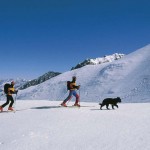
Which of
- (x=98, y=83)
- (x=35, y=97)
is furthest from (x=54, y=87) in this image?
(x=98, y=83)

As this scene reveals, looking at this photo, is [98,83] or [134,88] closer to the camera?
[134,88]

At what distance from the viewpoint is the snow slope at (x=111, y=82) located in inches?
1620

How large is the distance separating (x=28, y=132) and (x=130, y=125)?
141 inches

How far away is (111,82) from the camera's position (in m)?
48.2

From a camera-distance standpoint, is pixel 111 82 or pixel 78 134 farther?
pixel 111 82

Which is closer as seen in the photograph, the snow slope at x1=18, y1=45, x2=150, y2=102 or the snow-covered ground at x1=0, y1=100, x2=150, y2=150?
the snow-covered ground at x1=0, y1=100, x2=150, y2=150

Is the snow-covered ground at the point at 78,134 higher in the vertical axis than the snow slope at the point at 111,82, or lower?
lower

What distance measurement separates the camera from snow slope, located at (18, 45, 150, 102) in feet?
135

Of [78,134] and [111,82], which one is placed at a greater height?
[111,82]

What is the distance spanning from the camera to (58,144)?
26.0ft

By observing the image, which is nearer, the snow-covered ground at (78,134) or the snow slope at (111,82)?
the snow-covered ground at (78,134)

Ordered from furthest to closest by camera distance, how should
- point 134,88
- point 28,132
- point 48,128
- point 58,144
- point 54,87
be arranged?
point 54,87 < point 134,88 < point 48,128 < point 28,132 < point 58,144

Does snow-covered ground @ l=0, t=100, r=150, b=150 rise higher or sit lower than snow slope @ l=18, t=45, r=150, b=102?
lower

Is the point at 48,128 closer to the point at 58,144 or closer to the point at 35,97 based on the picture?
the point at 58,144
